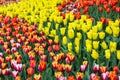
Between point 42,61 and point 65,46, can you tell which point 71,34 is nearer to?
point 65,46

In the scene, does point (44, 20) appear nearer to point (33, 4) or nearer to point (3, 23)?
point (3, 23)

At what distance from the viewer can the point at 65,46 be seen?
18.8ft

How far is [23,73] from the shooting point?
16.2ft

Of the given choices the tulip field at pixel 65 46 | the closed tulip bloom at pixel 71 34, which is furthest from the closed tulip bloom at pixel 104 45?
the closed tulip bloom at pixel 71 34

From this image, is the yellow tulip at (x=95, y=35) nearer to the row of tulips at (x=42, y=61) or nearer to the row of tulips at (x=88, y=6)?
the row of tulips at (x=42, y=61)

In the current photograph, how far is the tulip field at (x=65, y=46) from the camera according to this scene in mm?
4555

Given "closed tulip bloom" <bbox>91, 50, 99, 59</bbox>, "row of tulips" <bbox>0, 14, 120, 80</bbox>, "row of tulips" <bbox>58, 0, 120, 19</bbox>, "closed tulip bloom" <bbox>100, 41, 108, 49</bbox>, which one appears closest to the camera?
"row of tulips" <bbox>0, 14, 120, 80</bbox>

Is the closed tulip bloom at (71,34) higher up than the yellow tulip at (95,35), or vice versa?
the yellow tulip at (95,35)

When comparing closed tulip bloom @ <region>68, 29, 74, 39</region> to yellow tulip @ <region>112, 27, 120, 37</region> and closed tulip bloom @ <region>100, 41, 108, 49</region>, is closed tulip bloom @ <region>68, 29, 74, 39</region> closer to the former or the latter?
yellow tulip @ <region>112, 27, 120, 37</region>

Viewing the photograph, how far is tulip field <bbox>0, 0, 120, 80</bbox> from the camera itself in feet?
14.9

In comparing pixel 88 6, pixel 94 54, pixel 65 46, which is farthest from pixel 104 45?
pixel 88 6

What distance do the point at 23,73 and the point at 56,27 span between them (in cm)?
187

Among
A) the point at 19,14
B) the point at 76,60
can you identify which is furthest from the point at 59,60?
the point at 19,14

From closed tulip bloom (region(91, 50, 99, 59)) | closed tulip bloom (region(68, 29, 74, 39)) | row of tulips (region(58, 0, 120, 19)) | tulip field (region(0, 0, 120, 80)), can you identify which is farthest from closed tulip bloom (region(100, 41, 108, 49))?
row of tulips (region(58, 0, 120, 19))
